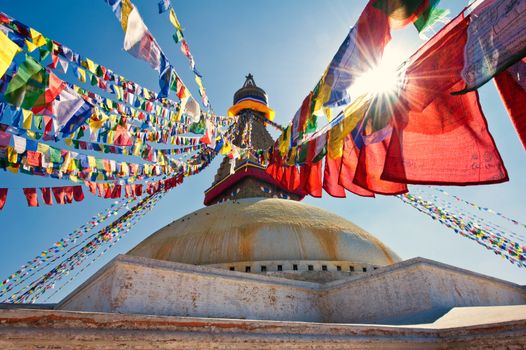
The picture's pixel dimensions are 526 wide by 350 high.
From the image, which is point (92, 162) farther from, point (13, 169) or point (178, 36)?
point (178, 36)

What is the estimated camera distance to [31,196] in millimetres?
7180

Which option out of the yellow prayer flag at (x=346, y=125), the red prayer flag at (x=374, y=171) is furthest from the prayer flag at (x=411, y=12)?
the red prayer flag at (x=374, y=171)

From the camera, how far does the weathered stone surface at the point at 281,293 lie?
21.2 ft

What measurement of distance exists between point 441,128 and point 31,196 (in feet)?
26.2

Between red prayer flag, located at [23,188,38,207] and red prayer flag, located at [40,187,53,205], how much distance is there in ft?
0.48

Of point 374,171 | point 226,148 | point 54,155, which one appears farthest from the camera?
point 226,148

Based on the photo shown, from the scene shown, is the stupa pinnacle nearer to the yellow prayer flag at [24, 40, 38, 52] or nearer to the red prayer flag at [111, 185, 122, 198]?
the red prayer flag at [111, 185, 122, 198]

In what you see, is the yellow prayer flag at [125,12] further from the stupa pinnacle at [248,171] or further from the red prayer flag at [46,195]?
the stupa pinnacle at [248,171]

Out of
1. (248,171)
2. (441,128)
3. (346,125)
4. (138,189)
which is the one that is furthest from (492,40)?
(248,171)

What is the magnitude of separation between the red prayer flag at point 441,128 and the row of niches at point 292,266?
656 centimetres

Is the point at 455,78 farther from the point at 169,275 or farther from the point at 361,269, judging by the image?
the point at 361,269

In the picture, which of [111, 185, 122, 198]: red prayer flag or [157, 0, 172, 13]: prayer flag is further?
[111, 185, 122, 198]: red prayer flag

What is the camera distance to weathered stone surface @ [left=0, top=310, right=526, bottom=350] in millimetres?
3381

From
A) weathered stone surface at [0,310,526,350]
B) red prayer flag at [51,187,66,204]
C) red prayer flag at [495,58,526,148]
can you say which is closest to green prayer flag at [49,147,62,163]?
red prayer flag at [51,187,66,204]
